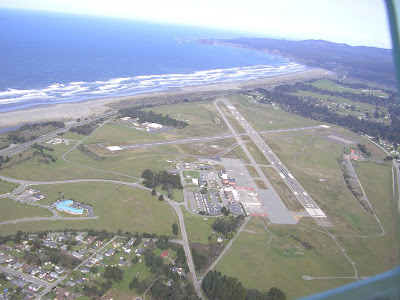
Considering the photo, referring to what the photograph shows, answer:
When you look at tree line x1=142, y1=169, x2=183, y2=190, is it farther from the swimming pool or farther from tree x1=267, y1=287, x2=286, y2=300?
tree x1=267, y1=287, x2=286, y2=300

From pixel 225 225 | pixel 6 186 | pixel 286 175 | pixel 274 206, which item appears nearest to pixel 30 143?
pixel 6 186

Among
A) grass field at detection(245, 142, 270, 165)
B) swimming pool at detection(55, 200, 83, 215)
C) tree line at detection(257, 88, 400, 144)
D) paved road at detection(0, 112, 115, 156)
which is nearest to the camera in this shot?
swimming pool at detection(55, 200, 83, 215)

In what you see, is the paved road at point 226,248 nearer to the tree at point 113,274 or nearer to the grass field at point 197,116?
the tree at point 113,274

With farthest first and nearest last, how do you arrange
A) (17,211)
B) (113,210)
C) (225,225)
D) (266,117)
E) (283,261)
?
(266,117) → (113,210) → (225,225) → (17,211) → (283,261)

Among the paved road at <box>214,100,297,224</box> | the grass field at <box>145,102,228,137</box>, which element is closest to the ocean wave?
the grass field at <box>145,102,228,137</box>

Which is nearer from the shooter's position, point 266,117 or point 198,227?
point 198,227

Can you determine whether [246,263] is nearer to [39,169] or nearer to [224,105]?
[39,169]

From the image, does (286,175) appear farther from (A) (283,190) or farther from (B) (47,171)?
(B) (47,171)

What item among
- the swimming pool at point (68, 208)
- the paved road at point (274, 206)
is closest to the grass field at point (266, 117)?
the paved road at point (274, 206)
